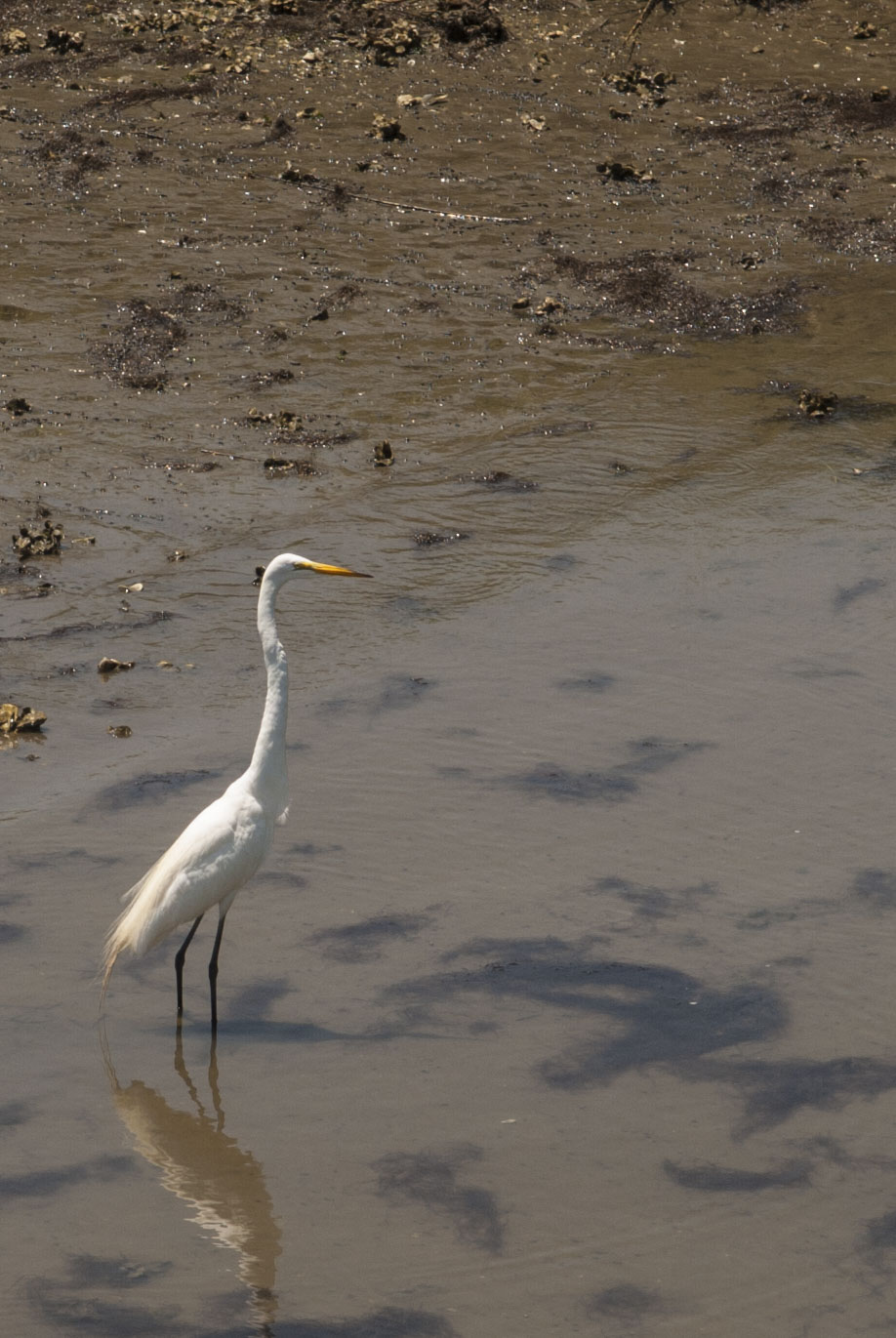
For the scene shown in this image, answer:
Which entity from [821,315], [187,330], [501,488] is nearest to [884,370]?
[821,315]

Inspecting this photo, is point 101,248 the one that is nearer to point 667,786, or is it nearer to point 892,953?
point 667,786

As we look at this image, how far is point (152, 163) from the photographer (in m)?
10.2

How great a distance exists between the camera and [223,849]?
4496mm

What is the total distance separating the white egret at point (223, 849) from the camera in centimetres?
448

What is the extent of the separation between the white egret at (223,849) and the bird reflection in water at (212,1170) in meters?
0.33

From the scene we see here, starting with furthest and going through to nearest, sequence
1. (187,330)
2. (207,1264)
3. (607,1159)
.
→ (187,330), (607,1159), (207,1264)

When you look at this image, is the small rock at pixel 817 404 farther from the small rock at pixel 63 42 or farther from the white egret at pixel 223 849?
the small rock at pixel 63 42

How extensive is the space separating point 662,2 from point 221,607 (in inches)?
300

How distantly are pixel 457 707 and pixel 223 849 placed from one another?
1.71 m

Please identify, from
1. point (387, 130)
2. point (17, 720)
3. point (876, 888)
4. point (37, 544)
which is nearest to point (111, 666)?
point (17, 720)

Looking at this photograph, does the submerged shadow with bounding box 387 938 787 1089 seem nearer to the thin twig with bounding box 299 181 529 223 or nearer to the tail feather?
the tail feather

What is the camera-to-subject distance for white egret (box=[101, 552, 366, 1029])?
4.48 m

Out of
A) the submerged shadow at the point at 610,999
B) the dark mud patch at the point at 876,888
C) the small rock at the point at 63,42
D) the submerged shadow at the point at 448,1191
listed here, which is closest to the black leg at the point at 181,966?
the submerged shadow at the point at 610,999

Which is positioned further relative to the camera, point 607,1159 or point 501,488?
point 501,488
